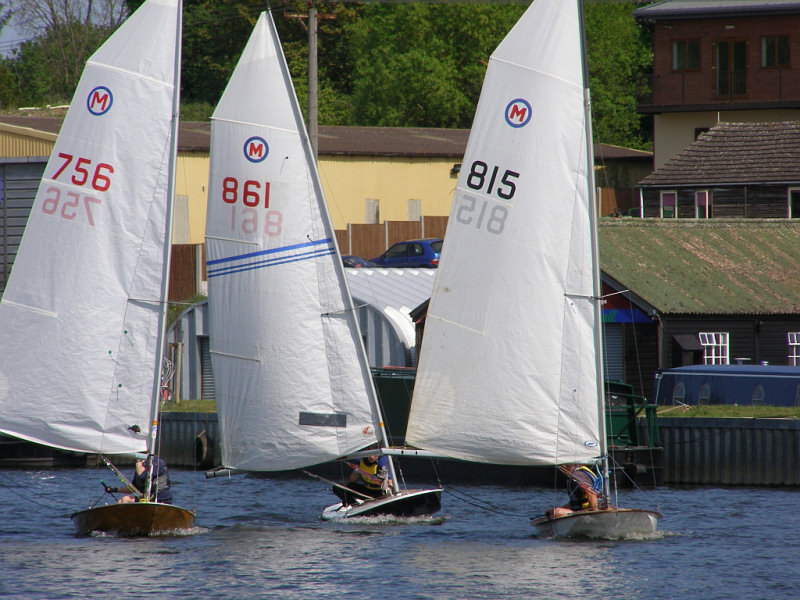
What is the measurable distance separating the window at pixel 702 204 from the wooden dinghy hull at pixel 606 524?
31723mm

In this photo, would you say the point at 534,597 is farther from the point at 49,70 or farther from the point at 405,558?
the point at 49,70

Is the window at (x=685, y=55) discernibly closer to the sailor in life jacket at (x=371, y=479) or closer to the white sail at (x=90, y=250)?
the sailor in life jacket at (x=371, y=479)

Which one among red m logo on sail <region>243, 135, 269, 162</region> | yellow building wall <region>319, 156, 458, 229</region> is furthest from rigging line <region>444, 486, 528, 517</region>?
yellow building wall <region>319, 156, 458, 229</region>

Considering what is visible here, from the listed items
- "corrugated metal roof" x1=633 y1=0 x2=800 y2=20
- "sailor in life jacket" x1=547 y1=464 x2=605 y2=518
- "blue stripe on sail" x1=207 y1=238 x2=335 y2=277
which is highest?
"corrugated metal roof" x1=633 y1=0 x2=800 y2=20

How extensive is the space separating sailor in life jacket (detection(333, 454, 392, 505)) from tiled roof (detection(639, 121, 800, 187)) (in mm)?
31067

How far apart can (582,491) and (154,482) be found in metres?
7.29

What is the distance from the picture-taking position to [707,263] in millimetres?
39406

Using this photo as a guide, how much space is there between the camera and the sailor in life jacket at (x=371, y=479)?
23.9m

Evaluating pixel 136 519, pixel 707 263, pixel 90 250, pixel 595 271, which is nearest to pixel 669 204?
pixel 707 263

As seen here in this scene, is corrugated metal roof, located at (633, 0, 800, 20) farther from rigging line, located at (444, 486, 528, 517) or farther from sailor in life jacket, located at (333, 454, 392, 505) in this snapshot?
sailor in life jacket, located at (333, 454, 392, 505)

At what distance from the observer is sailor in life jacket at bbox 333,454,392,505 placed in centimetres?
2391

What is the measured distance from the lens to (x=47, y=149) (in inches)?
1982

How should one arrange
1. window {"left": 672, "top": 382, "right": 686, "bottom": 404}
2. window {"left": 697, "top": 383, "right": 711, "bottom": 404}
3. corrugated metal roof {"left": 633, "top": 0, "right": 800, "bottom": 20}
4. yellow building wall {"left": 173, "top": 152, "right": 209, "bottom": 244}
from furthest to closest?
corrugated metal roof {"left": 633, "top": 0, "right": 800, "bottom": 20}, yellow building wall {"left": 173, "top": 152, "right": 209, "bottom": 244}, window {"left": 672, "top": 382, "right": 686, "bottom": 404}, window {"left": 697, "top": 383, "right": 711, "bottom": 404}

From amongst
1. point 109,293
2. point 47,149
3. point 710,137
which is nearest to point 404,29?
point 710,137
